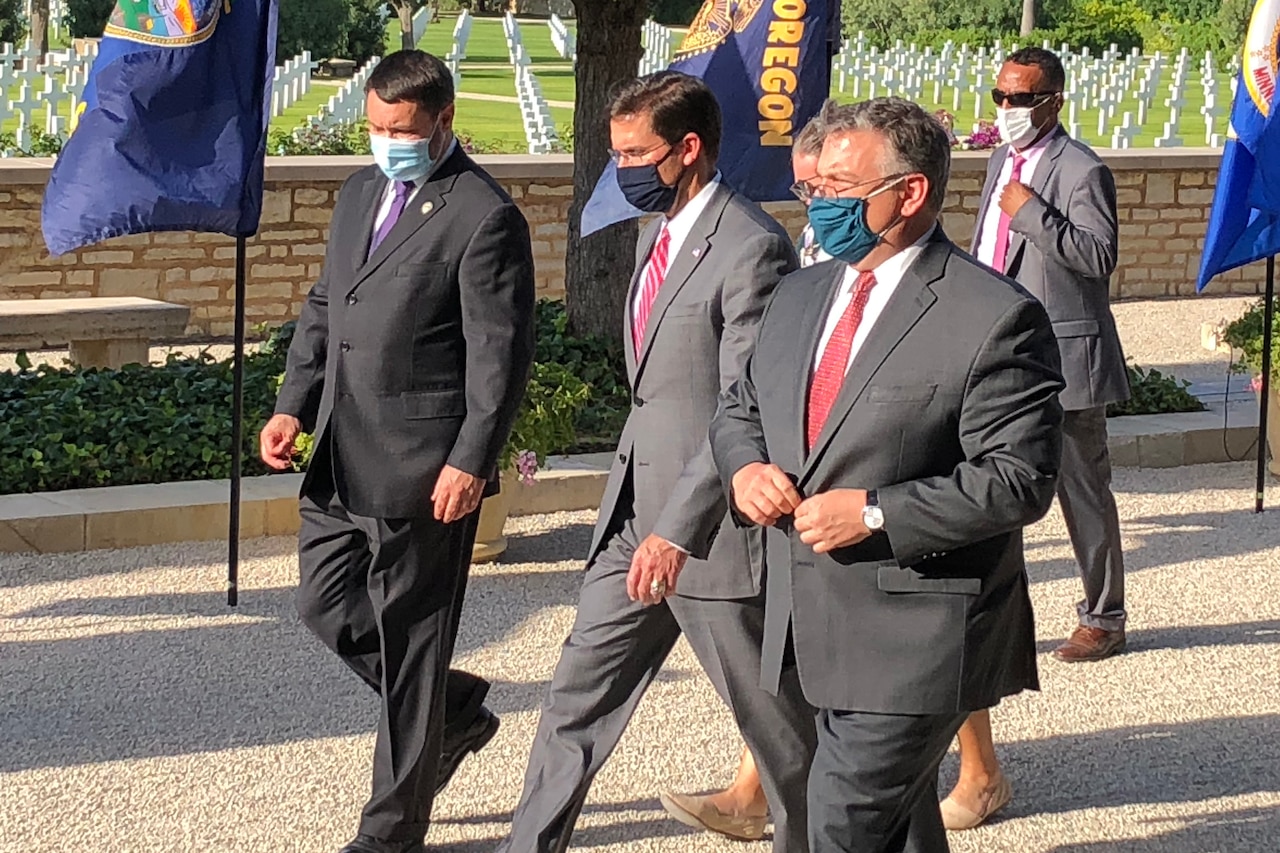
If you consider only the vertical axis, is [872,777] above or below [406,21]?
below

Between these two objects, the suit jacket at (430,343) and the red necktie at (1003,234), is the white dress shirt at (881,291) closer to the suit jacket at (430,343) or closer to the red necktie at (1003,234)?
the suit jacket at (430,343)

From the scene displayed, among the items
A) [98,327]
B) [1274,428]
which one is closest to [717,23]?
[1274,428]

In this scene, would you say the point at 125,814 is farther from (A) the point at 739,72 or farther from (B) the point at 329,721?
(A) the point at 739,72

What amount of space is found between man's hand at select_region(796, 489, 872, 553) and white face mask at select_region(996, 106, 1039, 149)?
138 inches

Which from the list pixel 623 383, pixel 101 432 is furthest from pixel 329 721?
pixel 623 383

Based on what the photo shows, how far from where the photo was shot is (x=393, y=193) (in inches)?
195

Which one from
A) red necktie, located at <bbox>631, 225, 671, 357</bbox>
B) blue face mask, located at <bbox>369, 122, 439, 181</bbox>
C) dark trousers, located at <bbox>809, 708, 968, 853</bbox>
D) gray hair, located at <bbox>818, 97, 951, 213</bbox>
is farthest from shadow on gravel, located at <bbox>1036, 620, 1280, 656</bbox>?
gray hair, located at <bbox>818, 97, 951, 213</bbox>

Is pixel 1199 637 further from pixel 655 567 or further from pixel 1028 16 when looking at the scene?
pixel 1028 16

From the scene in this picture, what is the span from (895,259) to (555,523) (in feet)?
17.1

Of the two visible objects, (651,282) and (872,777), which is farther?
(651,282)

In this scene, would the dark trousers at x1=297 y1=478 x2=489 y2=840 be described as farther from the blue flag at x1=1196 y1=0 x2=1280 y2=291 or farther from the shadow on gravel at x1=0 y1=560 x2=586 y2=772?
the blue flag at x1=1196 y1=0 x2=1280 y2=291

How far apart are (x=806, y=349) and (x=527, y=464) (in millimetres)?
4473

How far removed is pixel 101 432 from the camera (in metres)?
9.05

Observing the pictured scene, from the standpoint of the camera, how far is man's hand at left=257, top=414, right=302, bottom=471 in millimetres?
5078
